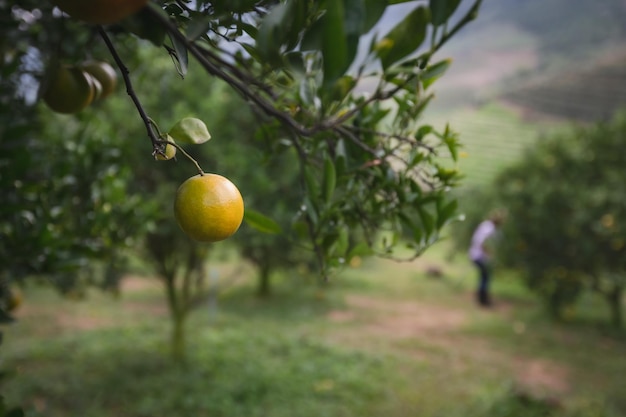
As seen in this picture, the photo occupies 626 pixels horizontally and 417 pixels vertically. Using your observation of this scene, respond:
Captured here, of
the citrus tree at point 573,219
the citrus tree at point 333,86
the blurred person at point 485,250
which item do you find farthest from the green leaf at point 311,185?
the blurred person at point 485,250

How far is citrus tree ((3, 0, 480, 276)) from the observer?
0.51 metres

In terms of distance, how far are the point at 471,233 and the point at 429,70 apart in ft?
29.5

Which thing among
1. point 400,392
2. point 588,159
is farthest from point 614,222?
point 400,392

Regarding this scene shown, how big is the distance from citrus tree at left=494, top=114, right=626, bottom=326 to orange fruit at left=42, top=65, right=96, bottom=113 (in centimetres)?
562

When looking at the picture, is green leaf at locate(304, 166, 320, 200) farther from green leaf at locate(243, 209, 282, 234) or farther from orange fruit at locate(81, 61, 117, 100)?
orange fruit at locate(81, 61, 117, 100)

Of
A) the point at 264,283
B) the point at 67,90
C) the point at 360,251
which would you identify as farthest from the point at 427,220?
the point at 264,283

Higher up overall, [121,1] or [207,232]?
[121,1]

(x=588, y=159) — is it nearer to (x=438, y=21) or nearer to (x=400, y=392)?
(x=400, y=392)

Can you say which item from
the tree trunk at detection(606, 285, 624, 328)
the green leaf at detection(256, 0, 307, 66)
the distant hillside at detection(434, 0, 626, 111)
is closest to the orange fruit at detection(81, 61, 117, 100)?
the green leaf at detection(256, 0, 307, 66)

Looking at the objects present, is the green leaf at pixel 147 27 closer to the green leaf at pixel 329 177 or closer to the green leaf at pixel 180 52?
the green leaf at pixel 180 52

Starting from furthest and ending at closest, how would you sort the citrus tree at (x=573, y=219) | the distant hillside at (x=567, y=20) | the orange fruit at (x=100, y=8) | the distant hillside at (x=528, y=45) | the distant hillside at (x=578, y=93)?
the distant hillside at (x=567, y=20) < the distant hillside at (x=528, y=45) < the distant hillside at (x=578, y=93) < the citrus tree at (x=573, y=219) < the orange fruit at (x=100, y=8)

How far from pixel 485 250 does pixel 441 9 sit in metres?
6.99

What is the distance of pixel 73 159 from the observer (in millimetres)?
1750

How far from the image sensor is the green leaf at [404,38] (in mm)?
595
